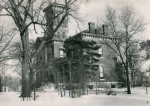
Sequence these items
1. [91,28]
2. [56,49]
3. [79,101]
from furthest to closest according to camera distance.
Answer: [56,49], [91,28], [79,101]

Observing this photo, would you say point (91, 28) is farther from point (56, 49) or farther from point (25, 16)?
point (25, 16)

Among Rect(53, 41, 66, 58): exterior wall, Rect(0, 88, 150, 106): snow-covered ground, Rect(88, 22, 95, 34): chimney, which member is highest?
Rect(88, 22, 95, 34): chimney

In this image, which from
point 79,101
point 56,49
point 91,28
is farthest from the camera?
point 56,49

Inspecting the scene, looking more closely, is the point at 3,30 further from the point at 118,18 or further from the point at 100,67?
the point at 100,67

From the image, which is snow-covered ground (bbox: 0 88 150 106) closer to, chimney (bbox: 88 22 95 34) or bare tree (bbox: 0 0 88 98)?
bare tree (bbox: 0 0 88 98)

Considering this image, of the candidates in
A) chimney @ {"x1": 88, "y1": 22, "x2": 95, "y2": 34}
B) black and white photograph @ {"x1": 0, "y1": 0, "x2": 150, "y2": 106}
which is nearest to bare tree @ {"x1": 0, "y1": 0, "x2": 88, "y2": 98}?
black and white photograph @ {"x1": 0, "y1": 0, "x2": 150, "y2": 106}

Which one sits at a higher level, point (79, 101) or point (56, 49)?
point (56, 49)

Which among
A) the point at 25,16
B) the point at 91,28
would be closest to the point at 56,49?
the point at 91,28

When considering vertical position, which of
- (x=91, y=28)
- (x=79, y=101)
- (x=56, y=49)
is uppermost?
(x=91, y=28)

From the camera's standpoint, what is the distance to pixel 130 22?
25.4 m

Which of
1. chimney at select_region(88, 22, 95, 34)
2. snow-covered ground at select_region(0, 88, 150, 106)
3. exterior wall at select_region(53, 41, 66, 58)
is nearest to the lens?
snow-covered ground at select_region(0, 88, 150, 106)

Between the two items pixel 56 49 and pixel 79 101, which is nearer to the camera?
pixel 79 101

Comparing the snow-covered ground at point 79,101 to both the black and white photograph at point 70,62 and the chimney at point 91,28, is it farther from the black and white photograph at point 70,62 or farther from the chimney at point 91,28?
the chimney at point 91,28

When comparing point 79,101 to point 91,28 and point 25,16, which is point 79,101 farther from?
point 91,28
